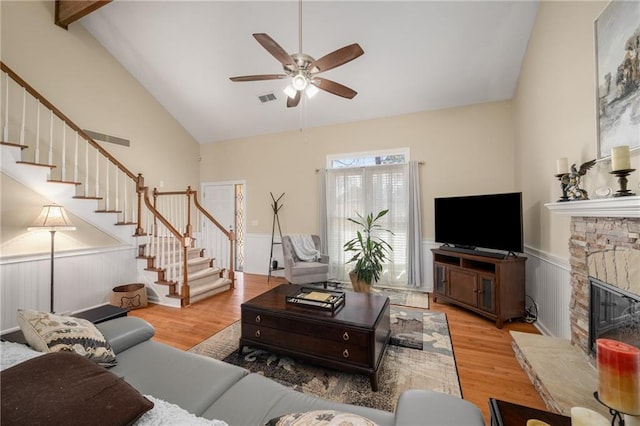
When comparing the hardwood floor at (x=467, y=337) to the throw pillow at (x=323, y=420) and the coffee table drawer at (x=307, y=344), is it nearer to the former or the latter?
the coffee table drawer at (x=307, y=344)

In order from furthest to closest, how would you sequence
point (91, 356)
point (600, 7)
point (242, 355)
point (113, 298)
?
1. point (113, 298)
2. point (242, 355)
3. point (600, 7)
4. point (91, 356)

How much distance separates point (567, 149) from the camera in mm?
2385

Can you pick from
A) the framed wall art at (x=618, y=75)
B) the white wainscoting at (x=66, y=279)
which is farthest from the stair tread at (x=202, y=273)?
the framed wall art at (x=618, y=75)

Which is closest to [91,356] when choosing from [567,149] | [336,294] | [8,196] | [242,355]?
[242,355]


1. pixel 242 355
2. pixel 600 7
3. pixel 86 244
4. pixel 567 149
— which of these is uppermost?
pixel 600 7

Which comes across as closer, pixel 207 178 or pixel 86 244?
pixel 86 244

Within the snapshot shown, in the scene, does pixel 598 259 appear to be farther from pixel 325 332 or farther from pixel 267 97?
pixel 267 97

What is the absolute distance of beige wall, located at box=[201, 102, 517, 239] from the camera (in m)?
3.98

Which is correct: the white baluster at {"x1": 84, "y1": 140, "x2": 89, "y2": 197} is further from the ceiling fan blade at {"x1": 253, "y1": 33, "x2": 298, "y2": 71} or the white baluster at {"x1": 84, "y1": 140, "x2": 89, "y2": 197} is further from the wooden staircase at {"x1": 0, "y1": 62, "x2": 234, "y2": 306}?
the ceiling fan blade at {"x1": 253, "y1": 33, "x2": 298, "y2": 71}

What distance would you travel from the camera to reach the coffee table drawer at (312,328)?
1924 millimetres

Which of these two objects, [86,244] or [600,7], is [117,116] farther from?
[600,7]

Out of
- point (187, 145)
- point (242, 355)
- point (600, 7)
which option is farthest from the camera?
point (187, 145)

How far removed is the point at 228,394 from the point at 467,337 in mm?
2522

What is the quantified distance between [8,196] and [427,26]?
5.46 m
